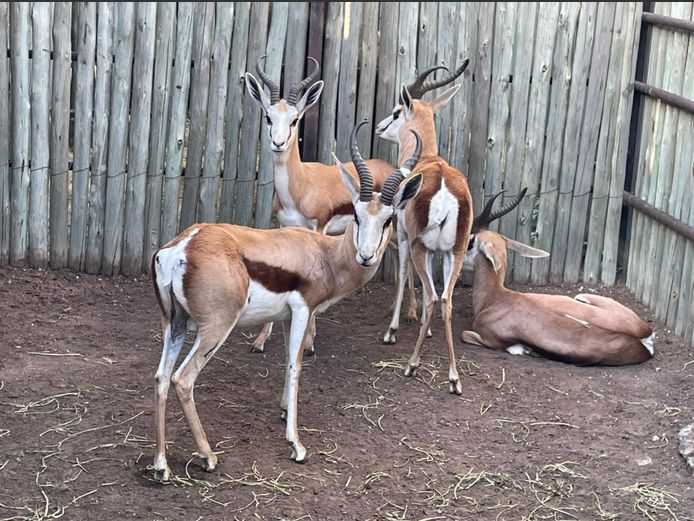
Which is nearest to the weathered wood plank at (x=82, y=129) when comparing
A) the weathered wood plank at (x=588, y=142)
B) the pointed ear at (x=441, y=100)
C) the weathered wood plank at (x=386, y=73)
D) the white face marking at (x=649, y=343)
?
the weathered wood plank at (x=386, y=73)

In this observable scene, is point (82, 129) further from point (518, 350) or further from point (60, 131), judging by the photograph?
point (518, 350)

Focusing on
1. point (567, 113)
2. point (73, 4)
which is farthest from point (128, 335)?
point (567, 113)

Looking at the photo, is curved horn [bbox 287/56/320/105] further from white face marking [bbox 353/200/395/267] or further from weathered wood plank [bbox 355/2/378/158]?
white face marking [bbox 353/200/395/267]

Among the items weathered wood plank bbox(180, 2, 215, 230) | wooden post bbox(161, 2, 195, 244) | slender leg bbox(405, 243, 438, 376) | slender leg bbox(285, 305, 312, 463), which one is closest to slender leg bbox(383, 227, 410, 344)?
slender leg bbox(405, 243, 438, 376)

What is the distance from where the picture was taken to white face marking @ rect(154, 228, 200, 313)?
5801 millimetres

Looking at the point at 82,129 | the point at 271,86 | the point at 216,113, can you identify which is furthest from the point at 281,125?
the point at 82,129

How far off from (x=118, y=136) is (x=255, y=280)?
10.4ft

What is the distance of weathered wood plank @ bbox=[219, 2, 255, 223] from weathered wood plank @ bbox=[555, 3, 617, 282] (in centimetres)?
294

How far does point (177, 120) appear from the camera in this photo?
29.0ft

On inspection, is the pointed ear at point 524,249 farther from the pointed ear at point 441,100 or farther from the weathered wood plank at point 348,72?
the weathered wood plank at point 348,72

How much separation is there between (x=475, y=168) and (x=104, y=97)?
10.4ft

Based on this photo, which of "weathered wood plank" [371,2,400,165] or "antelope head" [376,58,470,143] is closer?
"antelope head" [376,58,470,143]

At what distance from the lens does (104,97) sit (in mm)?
8711

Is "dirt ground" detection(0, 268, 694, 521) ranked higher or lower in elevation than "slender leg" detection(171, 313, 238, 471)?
lower
